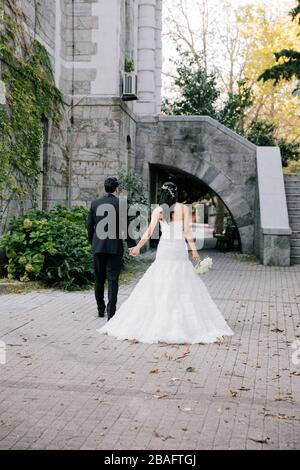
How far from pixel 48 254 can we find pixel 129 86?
22.7 feet

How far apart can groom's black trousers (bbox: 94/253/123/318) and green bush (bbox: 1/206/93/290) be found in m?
2.31

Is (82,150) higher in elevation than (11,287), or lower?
higher

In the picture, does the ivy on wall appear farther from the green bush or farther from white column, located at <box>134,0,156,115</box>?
white column, located at <box>134,0,156,115</box>

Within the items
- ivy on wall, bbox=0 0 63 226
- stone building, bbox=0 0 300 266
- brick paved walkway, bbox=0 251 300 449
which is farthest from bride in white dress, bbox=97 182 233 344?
stone building, bbox=0 0 300 266

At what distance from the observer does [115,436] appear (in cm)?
434

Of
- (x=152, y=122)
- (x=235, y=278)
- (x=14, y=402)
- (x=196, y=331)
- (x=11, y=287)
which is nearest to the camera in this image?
(x=14, y=402)

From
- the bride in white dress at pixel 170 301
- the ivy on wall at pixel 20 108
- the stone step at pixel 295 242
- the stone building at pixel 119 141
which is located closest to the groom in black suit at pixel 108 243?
the bride in white dress at pixel 170 301

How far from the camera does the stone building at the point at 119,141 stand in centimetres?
1533

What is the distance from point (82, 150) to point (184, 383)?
11509 mm

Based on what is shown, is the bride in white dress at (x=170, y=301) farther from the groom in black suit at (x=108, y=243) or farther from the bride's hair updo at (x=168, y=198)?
the groom in black suit at (x=108, y=243)

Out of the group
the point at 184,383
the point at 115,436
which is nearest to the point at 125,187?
the point at 184,383

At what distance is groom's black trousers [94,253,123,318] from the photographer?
8.42 meters

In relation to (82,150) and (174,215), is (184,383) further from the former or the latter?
(82,150)

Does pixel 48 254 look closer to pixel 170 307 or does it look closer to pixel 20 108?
pixel 20 108
